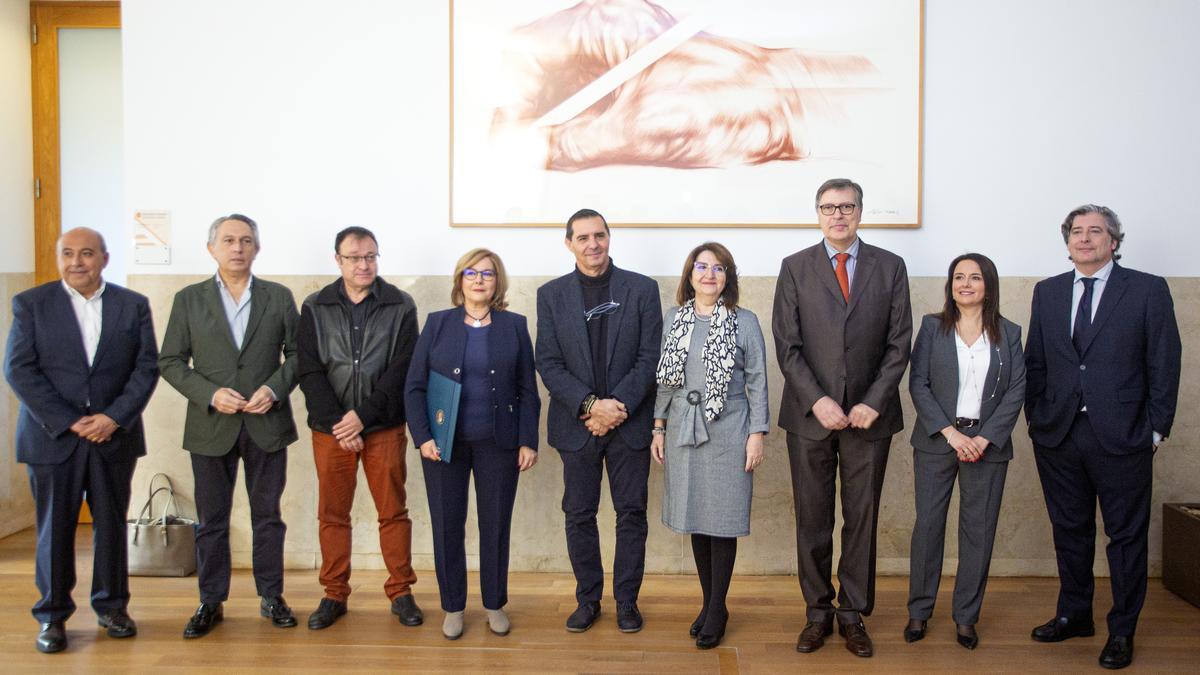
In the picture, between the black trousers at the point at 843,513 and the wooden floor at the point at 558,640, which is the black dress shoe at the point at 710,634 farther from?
the black trousers at the point at 843,513

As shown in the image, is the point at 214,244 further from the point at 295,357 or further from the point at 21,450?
the point at 21,450

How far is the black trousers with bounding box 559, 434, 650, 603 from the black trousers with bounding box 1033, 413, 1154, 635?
1659 millimetres

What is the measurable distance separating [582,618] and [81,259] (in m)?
2.46

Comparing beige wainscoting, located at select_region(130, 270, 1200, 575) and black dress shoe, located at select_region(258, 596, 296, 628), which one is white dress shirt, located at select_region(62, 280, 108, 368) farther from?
black dress shoe, located at select_region(258, 596, 296, 628)

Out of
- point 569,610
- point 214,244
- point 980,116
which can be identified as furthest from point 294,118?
point 980,116

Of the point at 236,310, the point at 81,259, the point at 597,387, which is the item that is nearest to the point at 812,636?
the point at 597,387

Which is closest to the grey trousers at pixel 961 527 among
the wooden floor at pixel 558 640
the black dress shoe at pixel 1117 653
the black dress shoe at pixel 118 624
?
the wooden floor at pixel 558 640

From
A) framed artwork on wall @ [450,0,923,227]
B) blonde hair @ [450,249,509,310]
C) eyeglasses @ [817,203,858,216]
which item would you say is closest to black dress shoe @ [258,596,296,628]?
blonde hair @ [450,249,509,310]

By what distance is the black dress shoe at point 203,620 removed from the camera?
3.59 m

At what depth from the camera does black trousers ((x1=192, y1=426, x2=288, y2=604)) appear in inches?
145

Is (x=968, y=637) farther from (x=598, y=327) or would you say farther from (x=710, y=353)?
(x=598, y=327)

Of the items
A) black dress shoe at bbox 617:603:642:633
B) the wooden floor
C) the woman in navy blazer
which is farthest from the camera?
black dress shoe at bbox 617:603:642:633

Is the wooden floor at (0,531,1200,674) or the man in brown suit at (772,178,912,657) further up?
the man in brown suit at (772,178,912,657)

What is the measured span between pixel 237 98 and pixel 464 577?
270 cm
